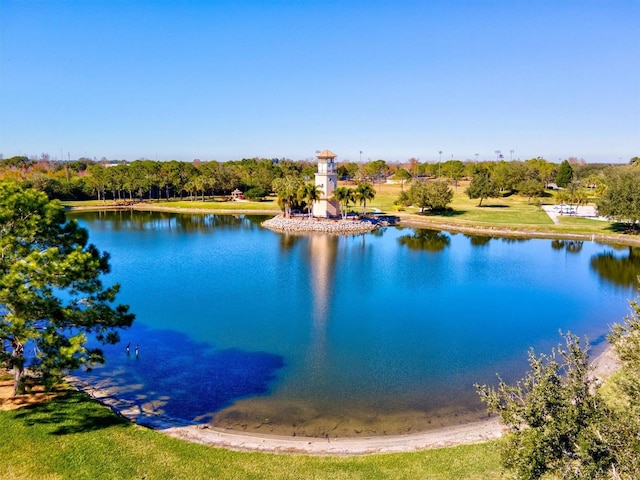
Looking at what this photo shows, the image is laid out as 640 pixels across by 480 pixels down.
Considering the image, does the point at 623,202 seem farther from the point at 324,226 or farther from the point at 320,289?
the point at 320,289

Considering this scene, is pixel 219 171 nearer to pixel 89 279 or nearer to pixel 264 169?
pixel 264 169

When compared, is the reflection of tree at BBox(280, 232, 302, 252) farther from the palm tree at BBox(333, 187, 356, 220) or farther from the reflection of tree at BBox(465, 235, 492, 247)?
the reflection of tree at BBox(465, 235, 492, 247)

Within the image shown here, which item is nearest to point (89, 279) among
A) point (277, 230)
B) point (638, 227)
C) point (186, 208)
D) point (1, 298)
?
point (1, 298)

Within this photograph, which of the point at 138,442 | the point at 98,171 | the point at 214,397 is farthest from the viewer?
the point at 98,171

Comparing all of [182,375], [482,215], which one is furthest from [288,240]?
[182,375]

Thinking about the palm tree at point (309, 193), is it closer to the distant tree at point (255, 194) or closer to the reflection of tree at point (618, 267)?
the distant tree at point (255, 194)

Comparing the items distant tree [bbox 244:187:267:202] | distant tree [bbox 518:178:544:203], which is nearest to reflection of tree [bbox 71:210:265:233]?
distant tree [bbox 244:187:267:202]
